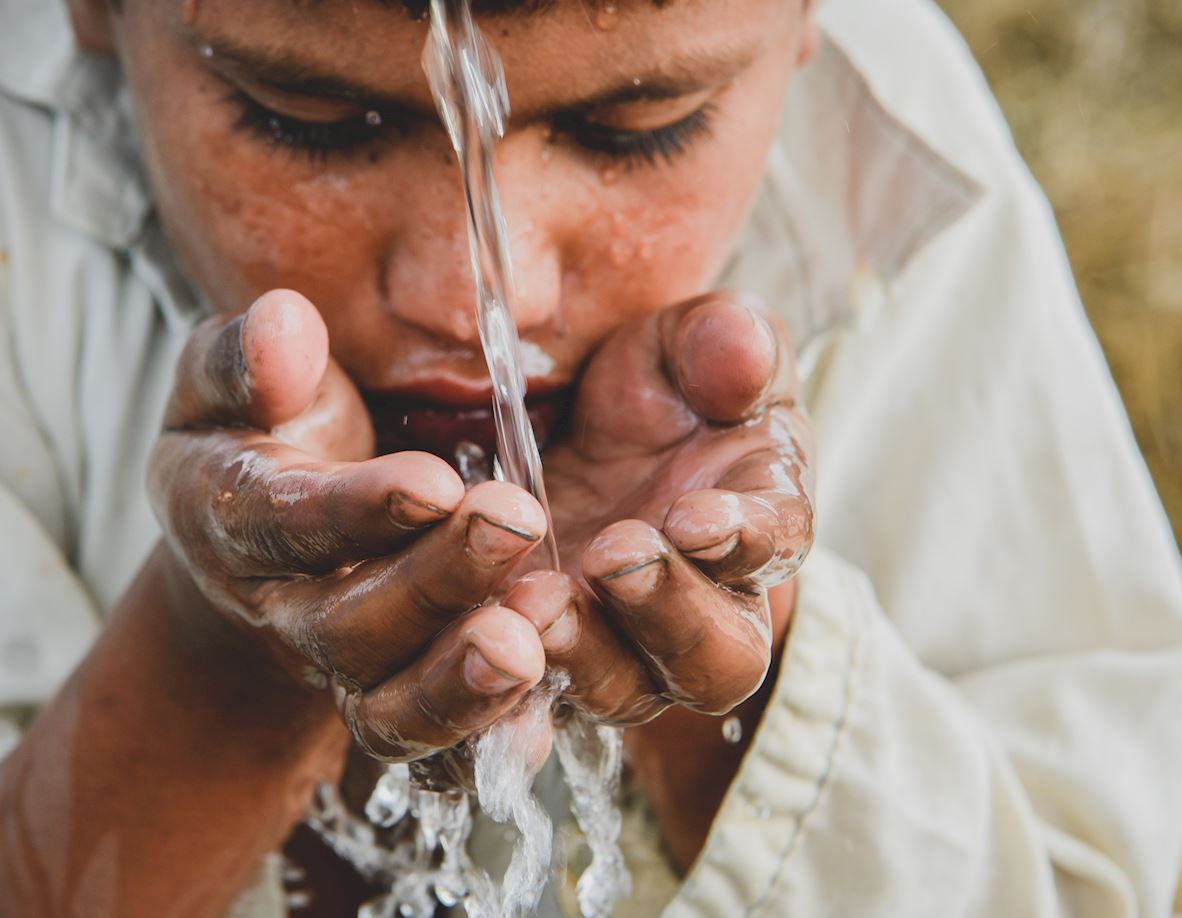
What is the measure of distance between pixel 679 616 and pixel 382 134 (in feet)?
1.25

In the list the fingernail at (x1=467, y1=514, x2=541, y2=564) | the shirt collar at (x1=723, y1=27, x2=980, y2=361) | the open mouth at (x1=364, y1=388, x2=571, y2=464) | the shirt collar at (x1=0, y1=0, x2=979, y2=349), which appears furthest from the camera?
the shirt collar at (x1=723, y1=27, x2=980, y2=361)

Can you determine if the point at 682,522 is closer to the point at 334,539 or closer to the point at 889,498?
the point at 334,539

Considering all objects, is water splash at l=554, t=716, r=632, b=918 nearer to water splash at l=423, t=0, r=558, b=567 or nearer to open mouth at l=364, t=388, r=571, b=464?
water splash at l=423, t=0, r=558, b=567

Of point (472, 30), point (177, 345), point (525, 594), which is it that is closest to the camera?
point (525, 594)

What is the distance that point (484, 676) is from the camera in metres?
0.53

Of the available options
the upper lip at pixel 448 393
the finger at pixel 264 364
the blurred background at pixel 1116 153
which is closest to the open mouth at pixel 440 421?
the upper lip at pixel 448 393

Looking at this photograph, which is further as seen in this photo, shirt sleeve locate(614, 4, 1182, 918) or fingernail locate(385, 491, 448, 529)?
shirt sleeve locate(614, 4, 1182, 918)

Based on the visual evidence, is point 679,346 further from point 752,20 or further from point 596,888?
point 596,888

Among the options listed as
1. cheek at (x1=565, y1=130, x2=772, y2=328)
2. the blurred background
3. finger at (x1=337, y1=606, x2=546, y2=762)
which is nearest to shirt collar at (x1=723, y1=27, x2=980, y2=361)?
cheek at (x1=565, y1=130, x2=772, y2=328)

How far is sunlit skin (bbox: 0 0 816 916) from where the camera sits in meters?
0.57

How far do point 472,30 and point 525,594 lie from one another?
33 centimetres

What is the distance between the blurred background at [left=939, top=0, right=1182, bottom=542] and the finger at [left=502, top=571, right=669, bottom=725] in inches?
60.7

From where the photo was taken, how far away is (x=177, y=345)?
115 centimetres

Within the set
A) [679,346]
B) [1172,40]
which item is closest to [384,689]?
[679,346]
